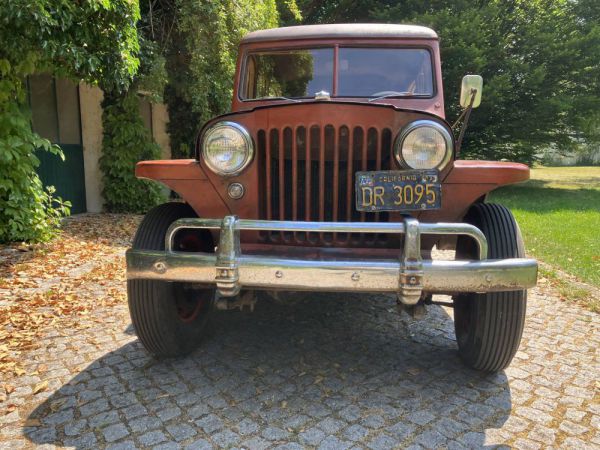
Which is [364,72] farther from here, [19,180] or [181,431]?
[19,180]

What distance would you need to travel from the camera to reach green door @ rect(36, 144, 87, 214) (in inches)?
290

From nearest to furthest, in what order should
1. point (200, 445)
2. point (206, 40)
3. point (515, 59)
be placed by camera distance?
1. point (200, 445)
2. point (206, 40)
3. point (515, 59)

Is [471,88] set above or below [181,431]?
above

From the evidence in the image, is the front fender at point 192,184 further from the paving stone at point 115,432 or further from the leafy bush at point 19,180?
the leafy bush at point 19,180

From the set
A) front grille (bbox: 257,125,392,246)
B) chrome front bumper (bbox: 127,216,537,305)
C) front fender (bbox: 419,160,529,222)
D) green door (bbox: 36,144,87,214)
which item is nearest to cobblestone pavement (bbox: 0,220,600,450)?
chrome front bumper (bbox: 127,216,537,305)

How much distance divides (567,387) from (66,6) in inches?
210

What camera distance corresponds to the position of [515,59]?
13422 mm

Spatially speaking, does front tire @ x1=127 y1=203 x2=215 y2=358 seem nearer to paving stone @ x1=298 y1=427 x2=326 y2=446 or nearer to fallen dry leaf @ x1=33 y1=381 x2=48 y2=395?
fallen dry leaf @ x1=33 y1=381 x2=48 y2=395

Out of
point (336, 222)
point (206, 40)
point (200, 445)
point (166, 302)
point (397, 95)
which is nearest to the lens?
point (200, 445)

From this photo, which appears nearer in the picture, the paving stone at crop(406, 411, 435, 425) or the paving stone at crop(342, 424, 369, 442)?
the paving stone at crop(342, 424, 369, 442)

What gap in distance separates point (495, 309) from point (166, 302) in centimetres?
182

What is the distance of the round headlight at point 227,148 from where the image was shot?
2.38 m

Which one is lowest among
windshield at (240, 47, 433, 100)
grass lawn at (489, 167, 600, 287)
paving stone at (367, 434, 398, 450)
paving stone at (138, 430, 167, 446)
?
paving stone at (367, 434, 398, 450)

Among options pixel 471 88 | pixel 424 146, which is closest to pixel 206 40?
pixel 471 88
